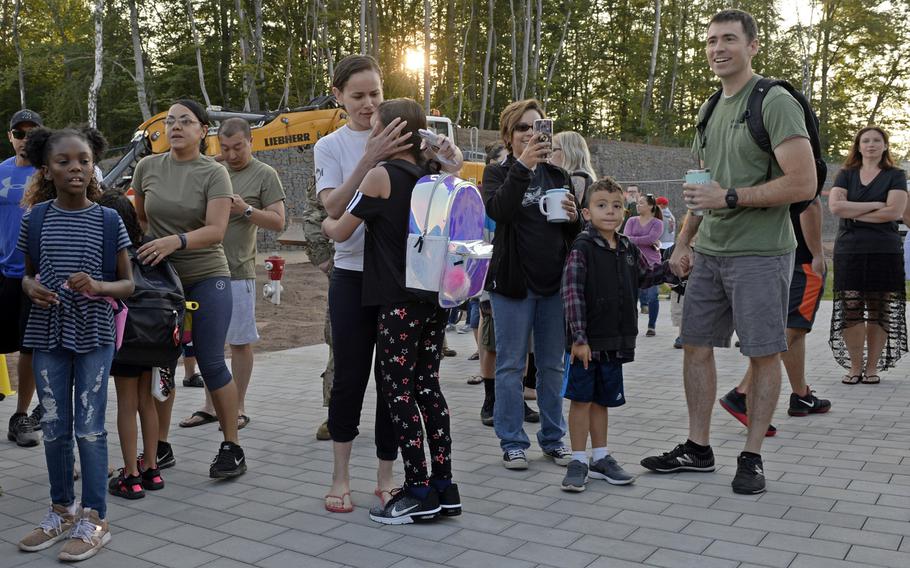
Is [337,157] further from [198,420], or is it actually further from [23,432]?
[23,432]

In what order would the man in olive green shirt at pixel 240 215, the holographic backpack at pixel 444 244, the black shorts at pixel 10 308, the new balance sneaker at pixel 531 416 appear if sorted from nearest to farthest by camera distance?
1. the holographic backpack at pixel 444 244
2. the black shorts at pixel 10 308
3. the man in olive green shirt at pixel 240 215
4. the new balance sneaker at pixel 531 416

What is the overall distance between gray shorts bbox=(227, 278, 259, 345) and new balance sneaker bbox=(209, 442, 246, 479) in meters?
1.24

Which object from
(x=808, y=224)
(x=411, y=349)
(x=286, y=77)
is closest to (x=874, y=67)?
(x=286, y=77)

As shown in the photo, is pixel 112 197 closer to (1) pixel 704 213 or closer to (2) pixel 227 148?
(2) pixel 227 148

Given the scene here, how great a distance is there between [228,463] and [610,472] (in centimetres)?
203

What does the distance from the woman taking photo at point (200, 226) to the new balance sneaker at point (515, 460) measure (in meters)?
1.46

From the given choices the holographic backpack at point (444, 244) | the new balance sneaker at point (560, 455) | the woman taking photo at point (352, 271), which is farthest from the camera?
the new balance sneaker at point (560, 455)

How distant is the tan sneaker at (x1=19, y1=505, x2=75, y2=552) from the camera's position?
3.69m

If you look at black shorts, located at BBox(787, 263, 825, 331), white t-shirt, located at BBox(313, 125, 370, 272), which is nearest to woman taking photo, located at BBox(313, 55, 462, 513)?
white t-shirt, located at BBox(313, 125, 370, 272)

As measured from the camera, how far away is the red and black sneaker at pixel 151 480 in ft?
15.0

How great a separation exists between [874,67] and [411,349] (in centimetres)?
5046

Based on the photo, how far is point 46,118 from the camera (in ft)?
121

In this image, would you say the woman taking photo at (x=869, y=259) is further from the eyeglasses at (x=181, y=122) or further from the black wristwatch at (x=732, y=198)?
the eyeglasses at (x=181, y=122)

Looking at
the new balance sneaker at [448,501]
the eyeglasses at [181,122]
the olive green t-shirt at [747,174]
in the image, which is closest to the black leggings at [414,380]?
the new balance sneaker at [448,501]
